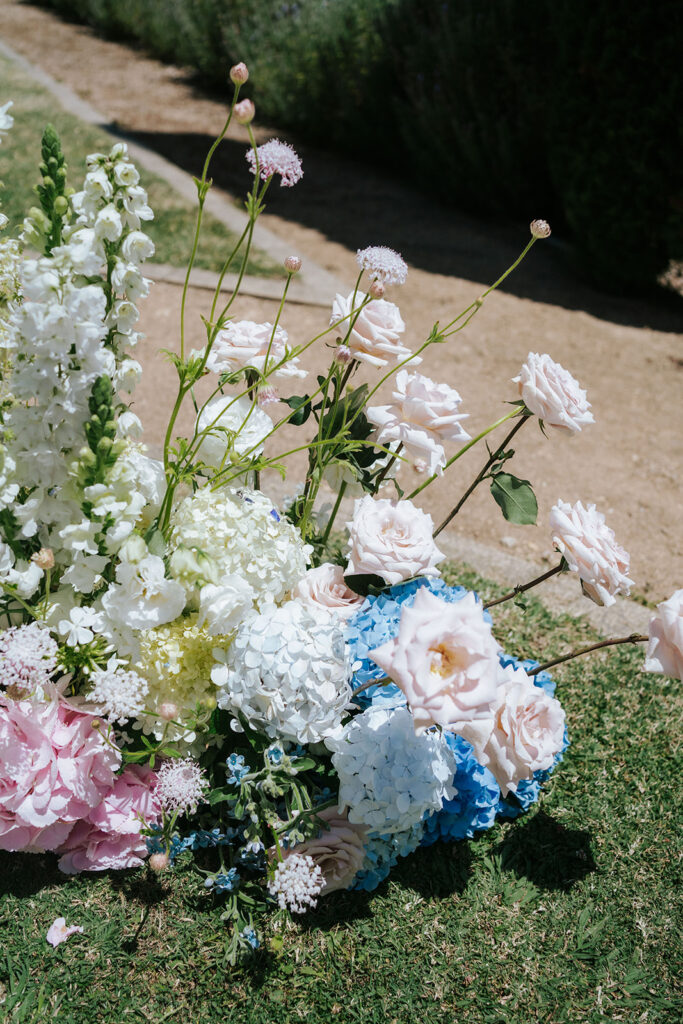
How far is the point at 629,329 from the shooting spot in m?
5.68

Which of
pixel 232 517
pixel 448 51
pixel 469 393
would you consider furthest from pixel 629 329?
pixel 232 517

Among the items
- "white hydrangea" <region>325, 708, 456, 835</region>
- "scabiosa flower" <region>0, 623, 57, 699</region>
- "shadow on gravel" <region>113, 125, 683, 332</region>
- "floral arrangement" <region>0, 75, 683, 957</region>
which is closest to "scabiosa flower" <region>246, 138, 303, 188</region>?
"floral arrangement" <region>0, 75, 683, 957</region>

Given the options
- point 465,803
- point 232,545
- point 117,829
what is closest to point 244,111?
point 232,545

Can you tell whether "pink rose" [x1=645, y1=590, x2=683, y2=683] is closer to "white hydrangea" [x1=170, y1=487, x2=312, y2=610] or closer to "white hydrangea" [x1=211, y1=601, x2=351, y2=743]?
"white hydrangea" [x1=211, y1=601, x2=351, y2=743]

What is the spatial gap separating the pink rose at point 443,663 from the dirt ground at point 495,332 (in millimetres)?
2101

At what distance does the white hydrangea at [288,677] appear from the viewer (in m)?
1.63

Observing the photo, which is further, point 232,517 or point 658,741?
point 658,741

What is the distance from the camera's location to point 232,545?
1.74 m

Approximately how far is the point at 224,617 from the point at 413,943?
36.3 inches

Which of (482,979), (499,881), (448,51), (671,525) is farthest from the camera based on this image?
(448,51)

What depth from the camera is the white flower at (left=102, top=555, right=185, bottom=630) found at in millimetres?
1553

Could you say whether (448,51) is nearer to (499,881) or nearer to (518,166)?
(518,166)

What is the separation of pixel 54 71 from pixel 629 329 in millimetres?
8422

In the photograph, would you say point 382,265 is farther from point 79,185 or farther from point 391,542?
point 79,185
